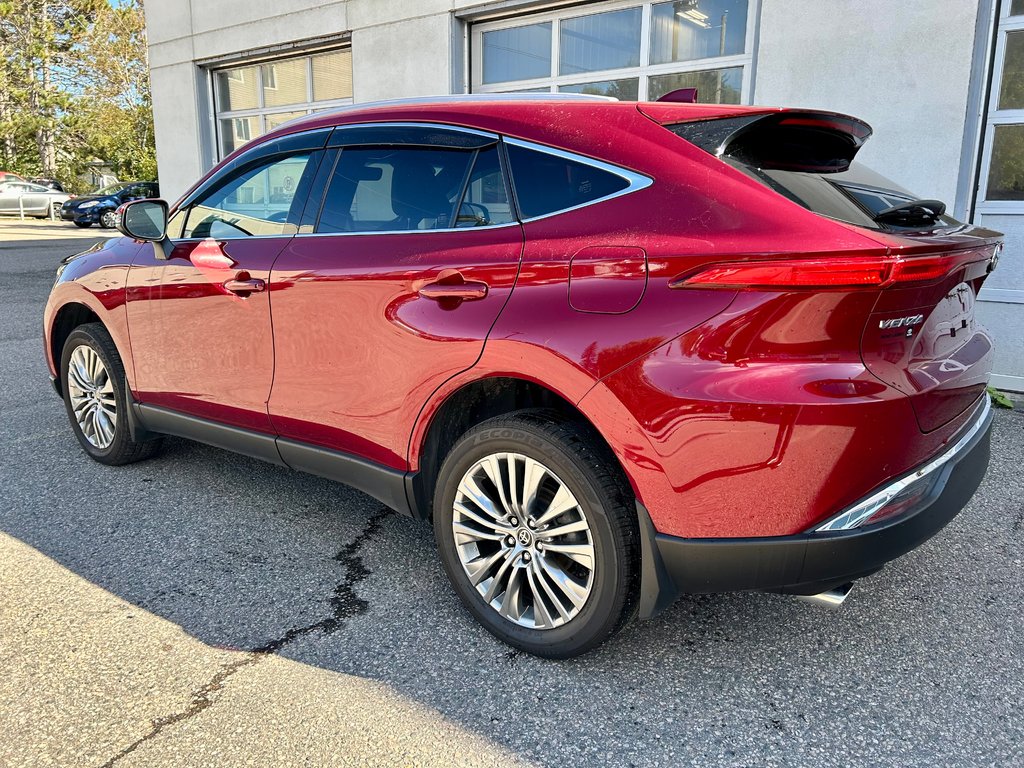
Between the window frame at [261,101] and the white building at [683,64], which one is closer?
the white building at [683,64]

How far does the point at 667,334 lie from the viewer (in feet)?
6.91

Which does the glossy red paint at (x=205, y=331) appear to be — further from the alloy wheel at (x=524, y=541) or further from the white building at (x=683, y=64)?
the white building at (x=683, y=64)

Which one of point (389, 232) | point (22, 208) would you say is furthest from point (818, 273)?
point (22, 208)

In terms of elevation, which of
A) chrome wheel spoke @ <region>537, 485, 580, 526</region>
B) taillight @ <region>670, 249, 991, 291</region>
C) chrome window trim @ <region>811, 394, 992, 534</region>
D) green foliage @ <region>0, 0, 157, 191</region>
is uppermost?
green foliage @ <region>0, 0, 157, 191</region>

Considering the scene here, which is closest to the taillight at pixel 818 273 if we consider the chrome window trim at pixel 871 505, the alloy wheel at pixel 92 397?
the chrome window trim at pixel 871 505

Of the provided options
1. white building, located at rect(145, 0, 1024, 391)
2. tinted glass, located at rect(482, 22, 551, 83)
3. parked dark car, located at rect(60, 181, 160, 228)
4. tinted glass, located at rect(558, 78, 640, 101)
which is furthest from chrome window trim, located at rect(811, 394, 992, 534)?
parked dark car, located at rect(60, 181, 160, 228)

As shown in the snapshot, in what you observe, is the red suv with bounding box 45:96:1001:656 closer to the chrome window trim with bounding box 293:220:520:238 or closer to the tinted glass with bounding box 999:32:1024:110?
the chrome window trim with bounding box 293:220:520:238

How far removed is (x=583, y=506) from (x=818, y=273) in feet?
3.06

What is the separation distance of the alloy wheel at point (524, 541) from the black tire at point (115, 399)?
2386mm

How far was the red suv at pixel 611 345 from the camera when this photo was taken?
203 centimetres

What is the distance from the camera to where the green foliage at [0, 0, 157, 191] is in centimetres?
3725

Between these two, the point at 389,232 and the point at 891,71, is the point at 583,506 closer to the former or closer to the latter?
the point at 389,232

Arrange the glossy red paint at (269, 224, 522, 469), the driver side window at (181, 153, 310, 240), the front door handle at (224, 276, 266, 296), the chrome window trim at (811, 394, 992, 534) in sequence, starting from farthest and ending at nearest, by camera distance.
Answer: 1. the driver side window at (181, 153, 310, 240)
2. the front door handle at (224, 276, 266, 296)
3. the glossy red paint at (269, 224, 522, 469)
4. the chrome window trim at (811, 394, 992, 534)

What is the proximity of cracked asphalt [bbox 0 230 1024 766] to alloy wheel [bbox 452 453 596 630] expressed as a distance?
191 mm
